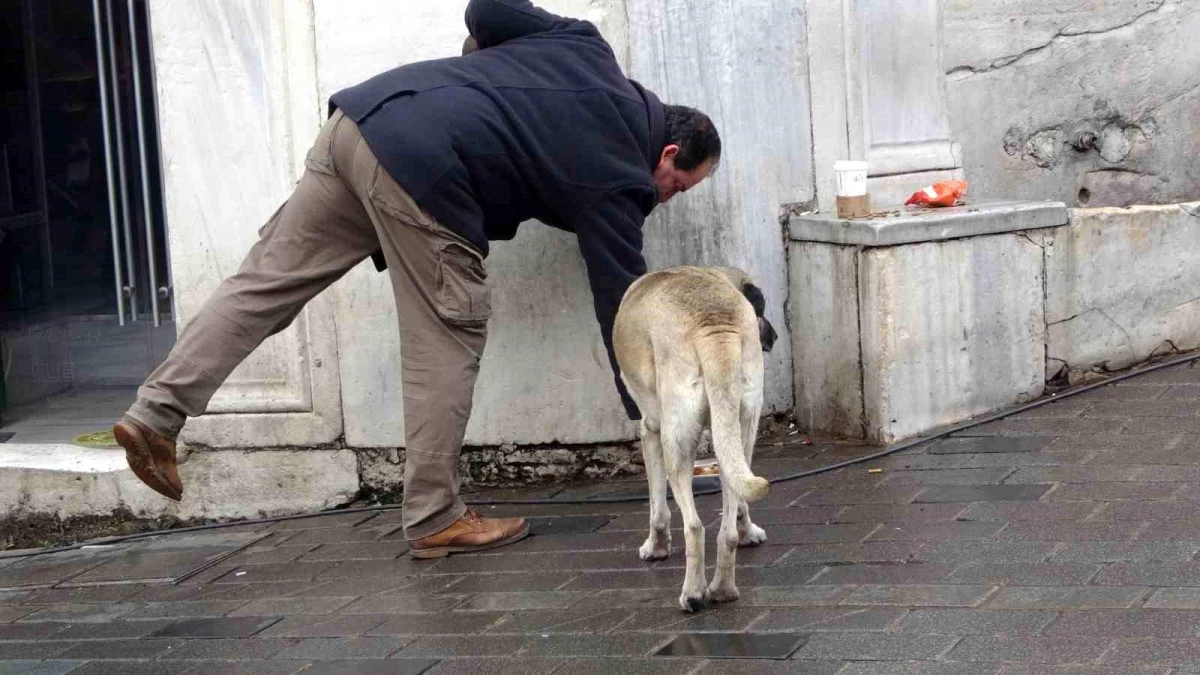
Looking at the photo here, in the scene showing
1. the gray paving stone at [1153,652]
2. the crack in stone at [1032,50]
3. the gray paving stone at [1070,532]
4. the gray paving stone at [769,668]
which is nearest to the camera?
the gray paving stone at [1153,652]

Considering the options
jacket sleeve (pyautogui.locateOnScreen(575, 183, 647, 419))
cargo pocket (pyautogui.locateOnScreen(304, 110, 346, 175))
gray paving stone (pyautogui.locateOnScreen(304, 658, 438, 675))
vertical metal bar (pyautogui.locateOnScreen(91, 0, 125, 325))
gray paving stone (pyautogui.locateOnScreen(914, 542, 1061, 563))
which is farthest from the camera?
vertical metal bar (pyautogui.locateOnScreen(91, 0, 125, 325))

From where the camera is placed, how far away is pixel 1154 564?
3988mm

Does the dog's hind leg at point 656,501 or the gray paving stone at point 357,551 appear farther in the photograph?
the gray paving stone at point 357,551

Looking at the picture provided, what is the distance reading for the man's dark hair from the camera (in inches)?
194

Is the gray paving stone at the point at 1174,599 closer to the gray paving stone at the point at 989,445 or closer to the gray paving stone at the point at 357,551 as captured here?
the gray paving stone at the point at 989,445

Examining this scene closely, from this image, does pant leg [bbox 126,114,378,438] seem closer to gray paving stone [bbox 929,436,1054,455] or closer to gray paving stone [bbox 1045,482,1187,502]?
gray paving stone [bbox 929,436,1054,455]

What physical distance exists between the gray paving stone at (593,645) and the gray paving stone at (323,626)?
1.99ft

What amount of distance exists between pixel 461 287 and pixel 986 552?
194cm

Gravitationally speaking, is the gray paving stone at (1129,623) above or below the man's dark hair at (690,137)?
below

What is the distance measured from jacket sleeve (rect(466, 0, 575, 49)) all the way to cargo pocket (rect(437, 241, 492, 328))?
32.9 inches

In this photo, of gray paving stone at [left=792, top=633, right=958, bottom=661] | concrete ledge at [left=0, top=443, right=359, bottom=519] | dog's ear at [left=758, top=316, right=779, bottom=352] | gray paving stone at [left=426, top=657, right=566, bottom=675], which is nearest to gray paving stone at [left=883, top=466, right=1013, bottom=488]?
dog's ear at [left=758, top=316, right=779, bottom=352]

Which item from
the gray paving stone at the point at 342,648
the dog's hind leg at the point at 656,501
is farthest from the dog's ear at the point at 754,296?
the gray paving stone at the point at 342,648

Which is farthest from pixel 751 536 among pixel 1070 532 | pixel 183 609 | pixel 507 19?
pixel 507 19

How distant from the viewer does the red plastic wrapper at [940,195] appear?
5.97 m
